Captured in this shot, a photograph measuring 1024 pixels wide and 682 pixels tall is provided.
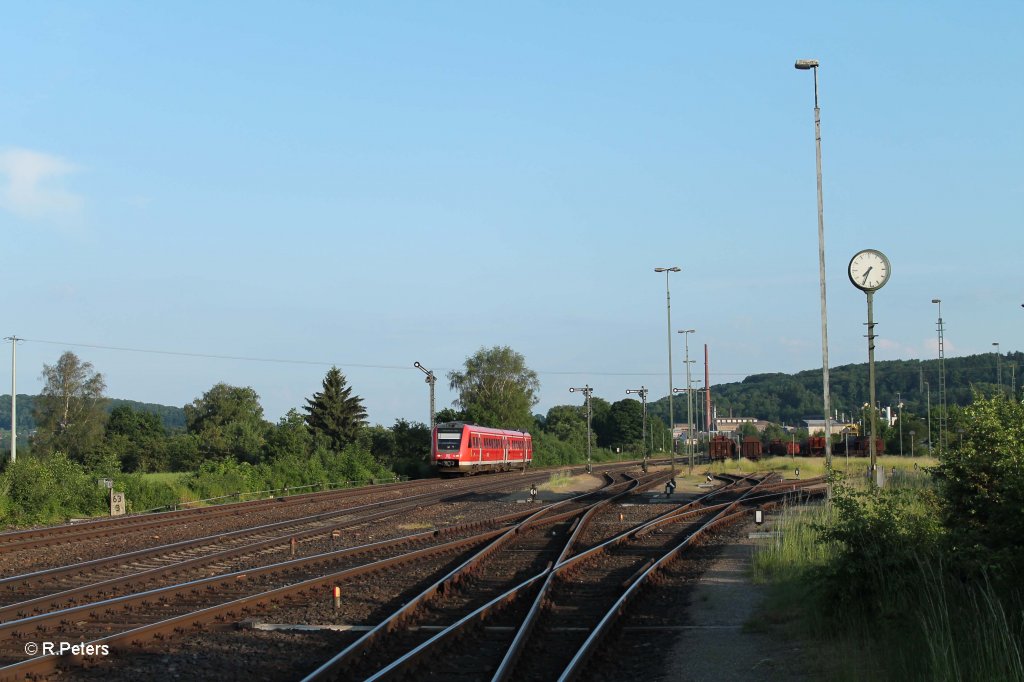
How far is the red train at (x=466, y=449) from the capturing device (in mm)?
52688

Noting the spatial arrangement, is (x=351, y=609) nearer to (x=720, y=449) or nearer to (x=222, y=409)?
(x=720, y=449)

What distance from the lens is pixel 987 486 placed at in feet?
31.4

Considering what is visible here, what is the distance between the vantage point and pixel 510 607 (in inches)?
498

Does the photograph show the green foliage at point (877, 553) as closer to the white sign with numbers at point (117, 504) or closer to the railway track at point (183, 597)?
the railway track at point (183, 597)

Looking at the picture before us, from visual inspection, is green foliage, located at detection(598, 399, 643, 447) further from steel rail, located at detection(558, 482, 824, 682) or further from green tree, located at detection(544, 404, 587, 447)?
steel rail, located at detection(558, 482, 824, 682)

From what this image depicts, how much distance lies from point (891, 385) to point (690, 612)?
133 meters

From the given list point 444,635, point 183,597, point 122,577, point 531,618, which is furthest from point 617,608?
point 122,577

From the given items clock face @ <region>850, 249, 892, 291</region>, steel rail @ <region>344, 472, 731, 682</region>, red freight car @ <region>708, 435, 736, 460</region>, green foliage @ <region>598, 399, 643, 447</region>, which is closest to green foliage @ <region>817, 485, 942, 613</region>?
steel rail @ <region>344, 472, 731, 682</region>

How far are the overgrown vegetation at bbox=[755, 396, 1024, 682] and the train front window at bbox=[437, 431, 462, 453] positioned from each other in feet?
134

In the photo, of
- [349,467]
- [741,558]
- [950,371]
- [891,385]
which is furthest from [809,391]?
[741,558]

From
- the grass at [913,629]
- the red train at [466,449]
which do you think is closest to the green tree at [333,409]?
the red train at [466,449]

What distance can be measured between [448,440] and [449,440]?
0.05 m

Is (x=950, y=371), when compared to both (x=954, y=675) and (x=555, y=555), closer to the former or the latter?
(x=555, y=555)

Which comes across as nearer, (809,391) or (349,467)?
(349,467)
